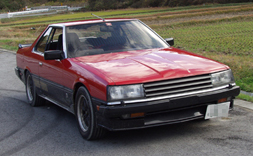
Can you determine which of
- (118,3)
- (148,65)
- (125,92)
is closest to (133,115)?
(125,92)

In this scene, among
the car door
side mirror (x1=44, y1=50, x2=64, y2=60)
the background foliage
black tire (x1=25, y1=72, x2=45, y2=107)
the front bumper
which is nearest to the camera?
the front bumper

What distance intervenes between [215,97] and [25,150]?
245 centimetres

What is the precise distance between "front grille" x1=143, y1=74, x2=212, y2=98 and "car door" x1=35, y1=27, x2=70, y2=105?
1603 millimetres

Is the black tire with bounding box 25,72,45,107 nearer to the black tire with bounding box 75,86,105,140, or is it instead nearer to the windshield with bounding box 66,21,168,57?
the windshield with bounding box 66,21,168,57

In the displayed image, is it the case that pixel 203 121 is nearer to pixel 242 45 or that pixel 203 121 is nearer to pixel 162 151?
pixel 162 151

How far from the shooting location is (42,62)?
6273 mm

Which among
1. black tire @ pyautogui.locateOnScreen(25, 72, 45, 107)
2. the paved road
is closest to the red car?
the paved road

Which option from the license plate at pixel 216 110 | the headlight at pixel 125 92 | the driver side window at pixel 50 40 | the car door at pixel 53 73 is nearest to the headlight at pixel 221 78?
the license plate at pixel 216 110

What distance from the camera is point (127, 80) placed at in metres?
4.23

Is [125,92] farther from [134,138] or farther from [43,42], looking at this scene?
[43,42]

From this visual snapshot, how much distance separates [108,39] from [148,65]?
1.32 metres

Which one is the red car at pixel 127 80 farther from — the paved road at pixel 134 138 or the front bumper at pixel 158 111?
the paved road at pixel 134 138

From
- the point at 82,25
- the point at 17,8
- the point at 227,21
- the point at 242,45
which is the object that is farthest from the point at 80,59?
the point at 17,8

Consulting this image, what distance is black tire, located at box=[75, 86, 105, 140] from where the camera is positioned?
4.59 metres
